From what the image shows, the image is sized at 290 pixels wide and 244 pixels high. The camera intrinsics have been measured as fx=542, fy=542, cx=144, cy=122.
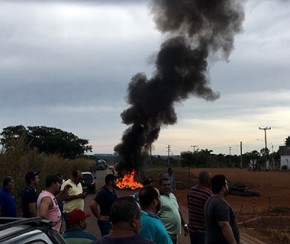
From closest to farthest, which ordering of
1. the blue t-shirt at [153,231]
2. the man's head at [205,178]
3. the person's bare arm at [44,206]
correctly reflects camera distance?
the blue t-shirt at [153,231], the person's bare arm at [44,206], the man's head at [205,178]

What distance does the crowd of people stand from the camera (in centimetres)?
379

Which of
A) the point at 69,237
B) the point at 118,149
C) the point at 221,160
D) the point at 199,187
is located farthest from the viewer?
the point at 221,160

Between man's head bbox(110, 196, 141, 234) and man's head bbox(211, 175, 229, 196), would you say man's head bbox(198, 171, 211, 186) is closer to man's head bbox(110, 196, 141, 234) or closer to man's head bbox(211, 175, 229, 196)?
man's head bbox(211, 175, 229, 196)

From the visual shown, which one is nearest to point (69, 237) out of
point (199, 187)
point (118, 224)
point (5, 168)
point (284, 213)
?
point (118, 224)

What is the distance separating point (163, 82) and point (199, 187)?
36.2 meters

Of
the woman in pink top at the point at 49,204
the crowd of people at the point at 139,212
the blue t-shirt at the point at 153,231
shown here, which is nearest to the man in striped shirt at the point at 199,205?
the crowd of people at the point at 139,212

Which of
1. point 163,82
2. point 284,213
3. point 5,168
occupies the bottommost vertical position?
point 284,213

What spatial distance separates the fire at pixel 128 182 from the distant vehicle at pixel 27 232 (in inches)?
1234

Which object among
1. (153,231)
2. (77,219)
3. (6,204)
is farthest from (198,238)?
(6,204)

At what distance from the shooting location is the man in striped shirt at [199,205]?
24.3ft

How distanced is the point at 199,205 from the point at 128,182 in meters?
31.6

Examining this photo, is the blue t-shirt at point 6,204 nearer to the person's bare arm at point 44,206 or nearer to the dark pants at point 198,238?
the person's bare arm at point 44,206

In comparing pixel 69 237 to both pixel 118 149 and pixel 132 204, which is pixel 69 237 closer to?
pixel 132 204

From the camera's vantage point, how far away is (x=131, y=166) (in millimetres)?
46062
